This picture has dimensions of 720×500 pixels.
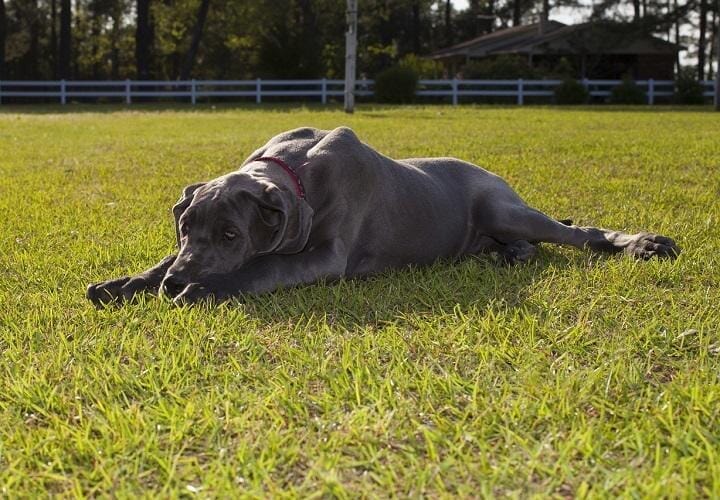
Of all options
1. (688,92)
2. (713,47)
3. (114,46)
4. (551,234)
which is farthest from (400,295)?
(114,46)

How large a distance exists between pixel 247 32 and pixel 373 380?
4128 centimetres

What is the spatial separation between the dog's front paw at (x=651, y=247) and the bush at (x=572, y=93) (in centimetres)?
2709

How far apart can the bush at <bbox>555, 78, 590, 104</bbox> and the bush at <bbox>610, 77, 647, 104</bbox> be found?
0.95m

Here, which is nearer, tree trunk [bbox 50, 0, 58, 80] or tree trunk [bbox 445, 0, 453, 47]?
tree trunk [bbox 50, 0, 58, 80]

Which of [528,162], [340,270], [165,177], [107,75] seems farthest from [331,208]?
[107,75]

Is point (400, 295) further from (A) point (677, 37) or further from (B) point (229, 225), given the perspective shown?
(A) point (677, 37)

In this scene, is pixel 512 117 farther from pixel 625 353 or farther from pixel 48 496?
pixel 48 496

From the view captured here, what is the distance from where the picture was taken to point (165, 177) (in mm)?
8711

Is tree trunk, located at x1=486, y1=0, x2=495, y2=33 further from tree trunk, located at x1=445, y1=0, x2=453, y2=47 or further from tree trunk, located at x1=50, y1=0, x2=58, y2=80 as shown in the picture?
tree trunk, located at x1=50, y1=0, x2=58, y2=80

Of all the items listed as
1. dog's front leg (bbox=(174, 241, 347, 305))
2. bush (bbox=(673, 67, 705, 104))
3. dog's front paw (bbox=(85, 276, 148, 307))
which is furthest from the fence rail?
dog's front paw (bbox=(85, 276, 148, 307))

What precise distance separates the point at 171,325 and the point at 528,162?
7.09m

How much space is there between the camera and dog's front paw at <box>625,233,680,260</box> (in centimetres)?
457

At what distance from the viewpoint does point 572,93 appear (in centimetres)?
3078

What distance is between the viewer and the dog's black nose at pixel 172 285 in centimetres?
371
